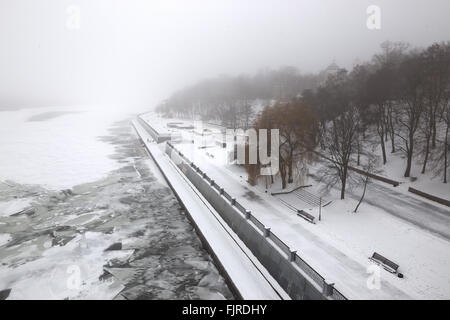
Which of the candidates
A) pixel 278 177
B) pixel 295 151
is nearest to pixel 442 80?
pixel 295 151

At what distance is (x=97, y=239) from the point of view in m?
23.1

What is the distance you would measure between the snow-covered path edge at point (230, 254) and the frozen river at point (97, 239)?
0.96m

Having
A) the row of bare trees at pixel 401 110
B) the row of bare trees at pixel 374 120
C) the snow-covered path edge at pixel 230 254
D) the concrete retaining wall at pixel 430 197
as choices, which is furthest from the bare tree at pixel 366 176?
the snow-covered path edge at pixel 230 254

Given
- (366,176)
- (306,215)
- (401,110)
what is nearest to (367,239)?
(306,215)

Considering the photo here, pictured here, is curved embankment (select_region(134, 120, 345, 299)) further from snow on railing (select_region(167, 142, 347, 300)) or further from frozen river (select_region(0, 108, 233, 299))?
frozen river (select_region(0, 108, 233, 299))

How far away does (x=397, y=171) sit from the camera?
2964 centimetres

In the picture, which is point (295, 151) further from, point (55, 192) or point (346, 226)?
point (55, 192)

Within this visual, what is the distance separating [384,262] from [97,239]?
21.0 metres

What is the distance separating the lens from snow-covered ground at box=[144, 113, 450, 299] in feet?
47.8

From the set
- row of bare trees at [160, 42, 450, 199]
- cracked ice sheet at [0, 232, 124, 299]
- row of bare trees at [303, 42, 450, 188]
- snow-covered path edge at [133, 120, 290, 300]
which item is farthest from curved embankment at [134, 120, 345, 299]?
row of bare trees at [303, 42, 450, 188]

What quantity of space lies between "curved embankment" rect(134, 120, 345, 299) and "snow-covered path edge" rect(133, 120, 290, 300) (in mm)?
403

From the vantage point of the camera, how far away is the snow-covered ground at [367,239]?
1458cm

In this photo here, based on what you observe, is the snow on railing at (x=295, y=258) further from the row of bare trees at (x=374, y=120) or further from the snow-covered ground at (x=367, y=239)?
the row of bare trees at (x=374, y=120)
